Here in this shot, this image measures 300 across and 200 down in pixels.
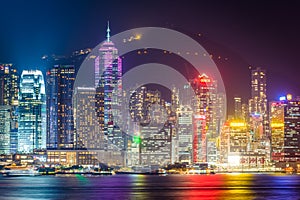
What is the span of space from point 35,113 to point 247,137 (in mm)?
43063

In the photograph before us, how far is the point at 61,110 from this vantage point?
16575cm

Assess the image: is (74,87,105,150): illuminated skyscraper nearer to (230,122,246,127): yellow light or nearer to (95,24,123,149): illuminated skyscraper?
(95,24,123,149): illuminated skyscraper

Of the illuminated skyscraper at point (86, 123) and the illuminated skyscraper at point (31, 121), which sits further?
the illuminated skyscraper at point (31, 121)

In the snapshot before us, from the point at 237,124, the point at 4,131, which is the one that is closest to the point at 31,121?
the point at 4,131

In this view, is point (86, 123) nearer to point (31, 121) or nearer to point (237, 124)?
point (31, 121)

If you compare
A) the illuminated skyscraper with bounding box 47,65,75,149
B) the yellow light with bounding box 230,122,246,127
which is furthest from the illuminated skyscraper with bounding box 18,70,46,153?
the yellow light with bounding box 230,122,246,127

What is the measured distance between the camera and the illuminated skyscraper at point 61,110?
16275cm

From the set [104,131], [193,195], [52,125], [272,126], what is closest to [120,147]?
[104,131]

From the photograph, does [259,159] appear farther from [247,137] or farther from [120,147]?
[120,147]

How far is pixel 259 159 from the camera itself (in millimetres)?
159875

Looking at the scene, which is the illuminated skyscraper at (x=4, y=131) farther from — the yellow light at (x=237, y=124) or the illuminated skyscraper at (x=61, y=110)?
the yellow light at (x=237, y=124)

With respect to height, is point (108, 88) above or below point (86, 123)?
above

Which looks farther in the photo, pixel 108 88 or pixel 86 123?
pixel 108 88

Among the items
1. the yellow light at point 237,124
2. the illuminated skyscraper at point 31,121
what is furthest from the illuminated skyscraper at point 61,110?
the yellow light at point 237,124
